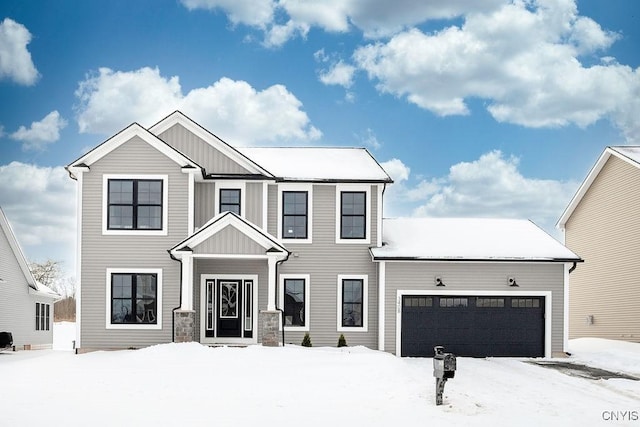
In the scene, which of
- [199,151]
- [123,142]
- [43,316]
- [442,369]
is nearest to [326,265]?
[199,151]

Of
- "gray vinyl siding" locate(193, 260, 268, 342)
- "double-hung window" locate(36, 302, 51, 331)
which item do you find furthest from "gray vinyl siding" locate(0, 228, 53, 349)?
"gray vinyl siding" locate(193, 260, 268, 342)

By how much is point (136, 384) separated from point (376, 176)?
40.8 ft

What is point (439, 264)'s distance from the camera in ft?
85.5

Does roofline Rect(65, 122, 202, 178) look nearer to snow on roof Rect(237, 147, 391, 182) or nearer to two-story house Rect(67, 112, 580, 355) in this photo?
two-story house Rect(67, 112, 580, 355)

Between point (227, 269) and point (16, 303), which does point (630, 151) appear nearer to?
point (227, 269)

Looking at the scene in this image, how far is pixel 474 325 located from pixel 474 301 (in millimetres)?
814

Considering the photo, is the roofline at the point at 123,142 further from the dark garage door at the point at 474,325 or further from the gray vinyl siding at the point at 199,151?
the dark garage door at the point at 474,325

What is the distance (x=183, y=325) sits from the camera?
2334 cm

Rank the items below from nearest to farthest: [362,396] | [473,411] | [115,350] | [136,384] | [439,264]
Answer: [473,411] < [362,396] < [136,384] < [115,350] < [439,264]

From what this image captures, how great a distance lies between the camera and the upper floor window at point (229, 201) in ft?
85.5

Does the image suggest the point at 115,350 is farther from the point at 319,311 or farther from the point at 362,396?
the point at 362,396

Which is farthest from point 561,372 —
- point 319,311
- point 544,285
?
point 319,311

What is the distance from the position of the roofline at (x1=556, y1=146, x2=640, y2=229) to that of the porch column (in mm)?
16873

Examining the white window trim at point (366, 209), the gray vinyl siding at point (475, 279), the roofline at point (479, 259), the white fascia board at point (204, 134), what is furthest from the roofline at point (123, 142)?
the gray vinyl siding at point (475, 279)
